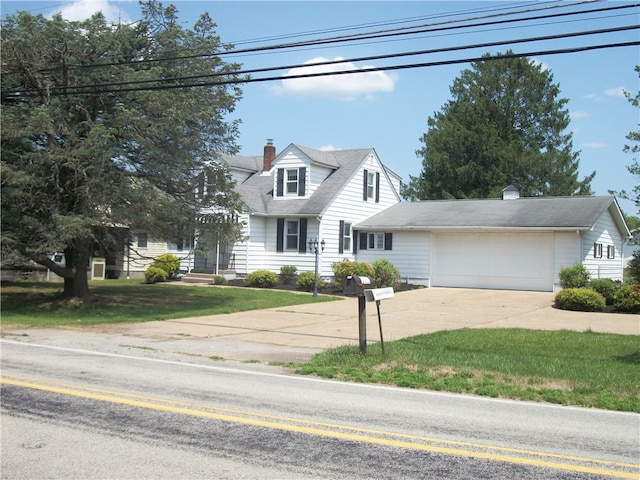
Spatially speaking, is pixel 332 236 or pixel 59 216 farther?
pixel 332 236

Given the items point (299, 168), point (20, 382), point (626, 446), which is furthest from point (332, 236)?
point (626, 446)

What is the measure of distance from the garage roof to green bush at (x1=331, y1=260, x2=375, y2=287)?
4.00m

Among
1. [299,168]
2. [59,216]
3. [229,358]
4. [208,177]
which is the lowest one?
[229,358]

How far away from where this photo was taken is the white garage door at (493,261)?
2845cm

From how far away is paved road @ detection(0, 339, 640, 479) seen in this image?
18.4 ft

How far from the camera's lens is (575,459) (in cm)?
609

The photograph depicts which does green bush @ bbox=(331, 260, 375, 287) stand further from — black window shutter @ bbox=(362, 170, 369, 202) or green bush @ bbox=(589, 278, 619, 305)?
green bush @ bbox=(589, 278, 619, 305)

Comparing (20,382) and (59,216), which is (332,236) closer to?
(59,216)

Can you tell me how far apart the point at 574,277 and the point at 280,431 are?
21129 millimetres

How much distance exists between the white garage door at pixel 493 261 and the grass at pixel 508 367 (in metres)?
13.6

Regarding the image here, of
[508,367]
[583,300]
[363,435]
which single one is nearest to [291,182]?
[583,300]

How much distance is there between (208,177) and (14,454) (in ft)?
53.1

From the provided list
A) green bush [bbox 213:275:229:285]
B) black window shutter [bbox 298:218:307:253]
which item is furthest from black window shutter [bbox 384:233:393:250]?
green bush [bbox 213:275:229:285]

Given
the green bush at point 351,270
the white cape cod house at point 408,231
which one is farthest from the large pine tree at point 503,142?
the green bush at point 351,270
